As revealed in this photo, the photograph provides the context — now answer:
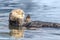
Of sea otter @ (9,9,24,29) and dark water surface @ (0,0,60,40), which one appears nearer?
dark water surface @ (0,0,60,40)

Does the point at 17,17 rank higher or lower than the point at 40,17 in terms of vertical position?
higher

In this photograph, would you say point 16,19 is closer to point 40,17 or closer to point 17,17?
point 17,17

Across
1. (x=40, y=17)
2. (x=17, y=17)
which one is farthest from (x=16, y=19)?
(x=40, y=17)

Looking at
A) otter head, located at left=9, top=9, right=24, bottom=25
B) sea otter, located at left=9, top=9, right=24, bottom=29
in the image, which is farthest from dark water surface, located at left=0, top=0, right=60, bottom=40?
otter head, located at left=9, top=9, right=24, bottom=25

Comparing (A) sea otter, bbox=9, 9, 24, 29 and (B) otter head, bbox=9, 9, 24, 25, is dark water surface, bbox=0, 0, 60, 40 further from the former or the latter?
(B) otter head, bbox=9, 9, 24, 25

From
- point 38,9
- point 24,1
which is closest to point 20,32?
point 38,9

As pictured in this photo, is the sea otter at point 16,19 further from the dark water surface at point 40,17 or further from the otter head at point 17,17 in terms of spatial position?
the dark water surface at point 40,17

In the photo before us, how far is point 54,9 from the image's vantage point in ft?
65.9

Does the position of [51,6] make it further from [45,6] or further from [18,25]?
[18,25]

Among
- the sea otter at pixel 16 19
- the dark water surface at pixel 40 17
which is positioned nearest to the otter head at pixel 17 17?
the sea otter at pixel 16 19

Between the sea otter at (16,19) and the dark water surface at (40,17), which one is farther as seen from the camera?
the sea otter at (16,19)

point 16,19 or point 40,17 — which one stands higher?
point 16,19

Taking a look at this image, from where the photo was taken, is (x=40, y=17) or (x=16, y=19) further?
(x=40, y=17)

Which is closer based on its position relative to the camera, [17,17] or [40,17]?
[17,17]
